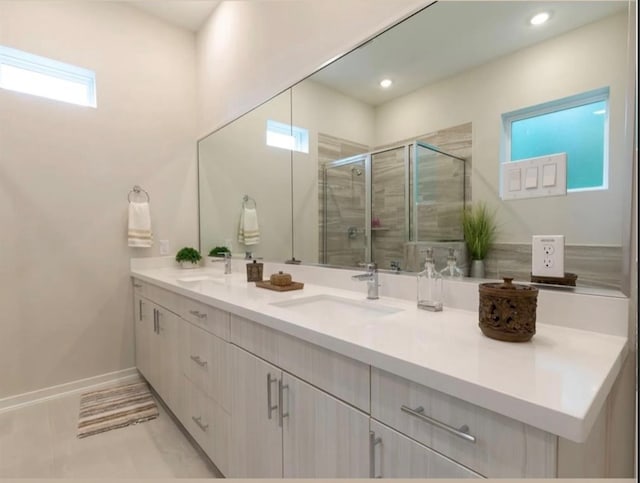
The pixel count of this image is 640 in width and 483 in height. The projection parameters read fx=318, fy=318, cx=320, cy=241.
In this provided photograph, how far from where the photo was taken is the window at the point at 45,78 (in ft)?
6.62

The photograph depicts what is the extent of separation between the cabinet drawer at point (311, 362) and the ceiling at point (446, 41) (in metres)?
1.14

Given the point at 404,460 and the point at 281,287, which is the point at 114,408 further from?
the point at 404,460

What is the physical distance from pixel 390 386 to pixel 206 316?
964 mm

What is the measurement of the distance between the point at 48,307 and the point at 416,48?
105 inches

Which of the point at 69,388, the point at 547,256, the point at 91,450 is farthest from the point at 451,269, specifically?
the point at 69,388

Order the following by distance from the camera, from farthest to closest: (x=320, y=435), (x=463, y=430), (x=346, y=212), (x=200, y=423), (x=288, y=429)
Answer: (x=346, y=212) < (x=200, y=423) < (x=288, y=429) < (x=320, y=435) < (x=463, y=430)

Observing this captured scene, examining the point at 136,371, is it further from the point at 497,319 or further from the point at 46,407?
the point at 497,319

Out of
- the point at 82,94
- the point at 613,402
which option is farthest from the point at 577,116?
the point at 82,94

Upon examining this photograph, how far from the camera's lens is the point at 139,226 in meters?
2.38

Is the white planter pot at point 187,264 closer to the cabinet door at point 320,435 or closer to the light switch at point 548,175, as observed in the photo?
the cabinet door at point 320,435

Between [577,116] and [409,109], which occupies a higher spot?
[409,109]

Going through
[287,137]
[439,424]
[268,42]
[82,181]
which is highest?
[268,42]

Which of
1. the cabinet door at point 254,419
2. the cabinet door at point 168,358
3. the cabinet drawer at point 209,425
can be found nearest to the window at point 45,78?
the cabinet door at point 168,358

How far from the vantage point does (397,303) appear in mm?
1249
